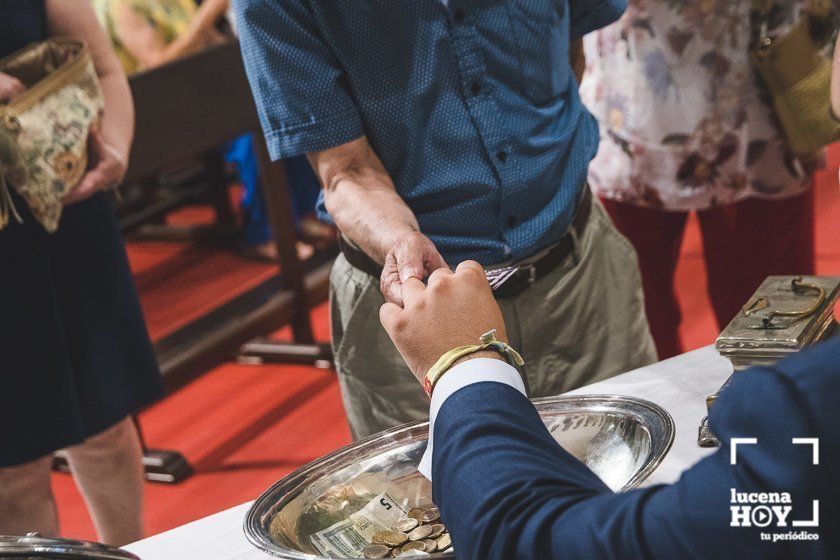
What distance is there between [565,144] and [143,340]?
966 millimetres

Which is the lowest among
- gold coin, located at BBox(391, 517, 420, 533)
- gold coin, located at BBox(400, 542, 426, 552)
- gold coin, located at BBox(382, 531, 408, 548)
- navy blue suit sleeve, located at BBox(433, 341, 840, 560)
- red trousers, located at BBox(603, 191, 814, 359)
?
red trousers, located at BBox(603, 191, 814, 359)

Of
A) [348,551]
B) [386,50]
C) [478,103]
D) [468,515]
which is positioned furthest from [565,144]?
[468,515]

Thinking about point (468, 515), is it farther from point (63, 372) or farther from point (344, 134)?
point (63, 372)

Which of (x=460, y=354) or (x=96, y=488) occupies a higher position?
(x=460, y=354)

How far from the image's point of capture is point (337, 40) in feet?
4.79

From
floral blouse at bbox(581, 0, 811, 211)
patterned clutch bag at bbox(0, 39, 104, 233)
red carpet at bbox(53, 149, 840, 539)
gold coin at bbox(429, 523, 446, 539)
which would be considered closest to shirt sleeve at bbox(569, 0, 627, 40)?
floral blouse at bbox(581, 0, 811, 211)

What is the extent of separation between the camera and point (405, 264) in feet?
4.13

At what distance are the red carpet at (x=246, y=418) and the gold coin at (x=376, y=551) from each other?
177 cm

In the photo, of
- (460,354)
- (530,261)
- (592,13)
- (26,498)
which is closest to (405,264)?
(460,354)

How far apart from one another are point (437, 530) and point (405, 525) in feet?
0.14

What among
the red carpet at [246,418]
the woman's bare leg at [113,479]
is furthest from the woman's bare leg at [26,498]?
the red carpet at [246,418]

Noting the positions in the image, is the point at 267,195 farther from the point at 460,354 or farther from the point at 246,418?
the point at 460,354

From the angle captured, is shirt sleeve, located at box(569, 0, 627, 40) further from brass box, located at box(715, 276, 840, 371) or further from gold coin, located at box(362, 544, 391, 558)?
gold coin, located at box(362, 544, 391, 558)

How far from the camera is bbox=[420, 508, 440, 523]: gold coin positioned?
1132mm
